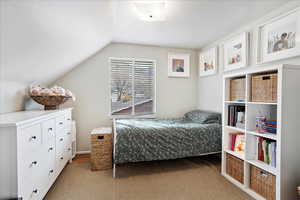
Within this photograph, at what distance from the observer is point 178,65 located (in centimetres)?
351

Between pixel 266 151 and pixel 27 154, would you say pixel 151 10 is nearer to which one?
pixel 27 154

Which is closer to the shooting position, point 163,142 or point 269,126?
point 269,126

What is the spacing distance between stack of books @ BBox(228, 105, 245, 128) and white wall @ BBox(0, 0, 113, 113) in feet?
6.87

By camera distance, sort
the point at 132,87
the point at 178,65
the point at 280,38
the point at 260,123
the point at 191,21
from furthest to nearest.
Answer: the point at 178,65
the point at 132,87
the point at 191,21
the point at 280,38
the point at 260,123

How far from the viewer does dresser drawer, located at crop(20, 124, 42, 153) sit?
44.2 inches

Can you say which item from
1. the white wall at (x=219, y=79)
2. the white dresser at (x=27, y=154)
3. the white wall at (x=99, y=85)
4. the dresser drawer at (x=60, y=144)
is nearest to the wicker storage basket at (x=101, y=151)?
the dresser drawer at (x=60, y=144)

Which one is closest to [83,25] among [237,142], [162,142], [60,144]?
[60,144]

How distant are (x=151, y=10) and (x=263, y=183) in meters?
2.42

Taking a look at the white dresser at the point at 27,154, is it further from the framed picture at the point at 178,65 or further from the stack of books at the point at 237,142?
the framed picture at the point at 178,65

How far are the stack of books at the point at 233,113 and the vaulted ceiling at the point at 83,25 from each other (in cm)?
129

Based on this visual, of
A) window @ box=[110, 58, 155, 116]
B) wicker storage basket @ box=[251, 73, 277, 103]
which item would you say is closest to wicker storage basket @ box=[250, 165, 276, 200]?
wicker storage basket @ box=[251, 73, 277, 103]

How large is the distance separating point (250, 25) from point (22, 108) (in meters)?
3.56

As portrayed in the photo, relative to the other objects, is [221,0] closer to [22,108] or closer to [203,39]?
[203,39]

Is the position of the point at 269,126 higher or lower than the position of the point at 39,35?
lower
